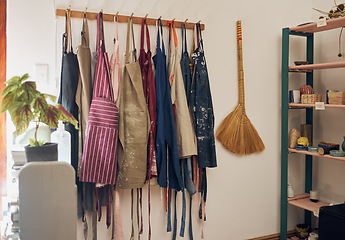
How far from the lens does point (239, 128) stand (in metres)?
2.85

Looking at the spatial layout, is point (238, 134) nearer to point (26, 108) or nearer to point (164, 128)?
point (164, 128)

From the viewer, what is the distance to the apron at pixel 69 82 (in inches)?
86.1

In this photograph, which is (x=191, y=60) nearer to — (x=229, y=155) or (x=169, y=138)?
(x=169, y=138)

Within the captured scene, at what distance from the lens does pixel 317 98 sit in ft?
9.15

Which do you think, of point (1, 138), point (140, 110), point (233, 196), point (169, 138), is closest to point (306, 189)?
point (233, 196)

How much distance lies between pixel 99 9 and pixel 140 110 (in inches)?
28.7

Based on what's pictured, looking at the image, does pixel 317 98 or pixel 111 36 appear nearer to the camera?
pixel 111 36

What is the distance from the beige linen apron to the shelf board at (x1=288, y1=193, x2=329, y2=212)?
3.43ft

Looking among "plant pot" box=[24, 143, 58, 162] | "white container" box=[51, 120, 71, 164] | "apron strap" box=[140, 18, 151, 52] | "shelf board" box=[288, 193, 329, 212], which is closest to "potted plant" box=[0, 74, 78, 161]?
"plant pot" box=[24, 143, 58, 162]

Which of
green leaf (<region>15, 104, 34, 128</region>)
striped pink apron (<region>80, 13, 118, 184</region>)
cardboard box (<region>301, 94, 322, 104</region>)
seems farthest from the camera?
cardboard box (<region>301, 94, 322, 104</region>)

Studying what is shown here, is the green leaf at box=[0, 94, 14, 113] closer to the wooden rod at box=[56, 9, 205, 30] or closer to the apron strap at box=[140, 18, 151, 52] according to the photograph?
the wooden rod at box=[56, 9, 205, 30]

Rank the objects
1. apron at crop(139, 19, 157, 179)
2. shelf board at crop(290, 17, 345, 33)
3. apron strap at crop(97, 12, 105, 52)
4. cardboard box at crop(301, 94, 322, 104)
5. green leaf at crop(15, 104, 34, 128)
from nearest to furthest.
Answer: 1. green leaf at crop(15, 104, 34, 128)
2. apron strap at crop(97, 12, 105, 52)
3. apron at crop(139, 19, 157, 179)
4. shelf board at crop(290, 17, 345, 33)
5. cardboard box at crop(301, 94, 322, 104)

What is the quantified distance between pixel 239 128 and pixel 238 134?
1.9 inches

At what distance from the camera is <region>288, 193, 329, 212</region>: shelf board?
2808 mm
